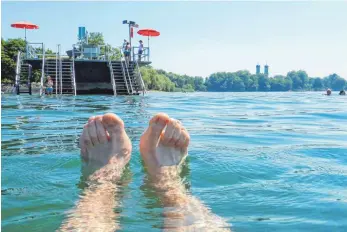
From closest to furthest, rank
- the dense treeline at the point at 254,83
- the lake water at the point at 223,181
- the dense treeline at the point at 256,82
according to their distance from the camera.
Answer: the lake water at the point at 223,181, the dense treeline at the point at 256,82, the dense treeline at the point at 254,83

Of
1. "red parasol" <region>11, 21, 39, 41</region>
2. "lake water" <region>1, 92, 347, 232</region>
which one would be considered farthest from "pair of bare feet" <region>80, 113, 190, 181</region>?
"red parasol" <region>11, 21, 39, 41</region>

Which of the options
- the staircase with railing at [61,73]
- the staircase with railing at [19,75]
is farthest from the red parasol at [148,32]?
the staircase with railing at [19,75]

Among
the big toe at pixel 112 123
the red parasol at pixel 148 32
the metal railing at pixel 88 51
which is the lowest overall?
the big toe at pixel 112 123

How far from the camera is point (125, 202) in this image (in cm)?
201

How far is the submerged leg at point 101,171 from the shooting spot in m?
1.71

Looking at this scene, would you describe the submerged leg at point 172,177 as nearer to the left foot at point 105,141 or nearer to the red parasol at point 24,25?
the left foot at point 105,141

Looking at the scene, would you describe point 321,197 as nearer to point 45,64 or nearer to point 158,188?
point 158,188

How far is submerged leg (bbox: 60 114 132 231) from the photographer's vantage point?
1.71 metres

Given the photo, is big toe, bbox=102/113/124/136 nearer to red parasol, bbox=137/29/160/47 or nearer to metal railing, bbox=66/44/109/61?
metal railing, bbox=66/44/109/61

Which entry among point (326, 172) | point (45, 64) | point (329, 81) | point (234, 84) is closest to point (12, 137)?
point (326, 172)

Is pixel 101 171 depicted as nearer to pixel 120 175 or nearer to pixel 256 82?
pixel 120 175

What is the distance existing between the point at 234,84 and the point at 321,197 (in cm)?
11450

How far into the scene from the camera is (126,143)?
2.88 m

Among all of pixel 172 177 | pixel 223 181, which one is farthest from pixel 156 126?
pixel 223 181
